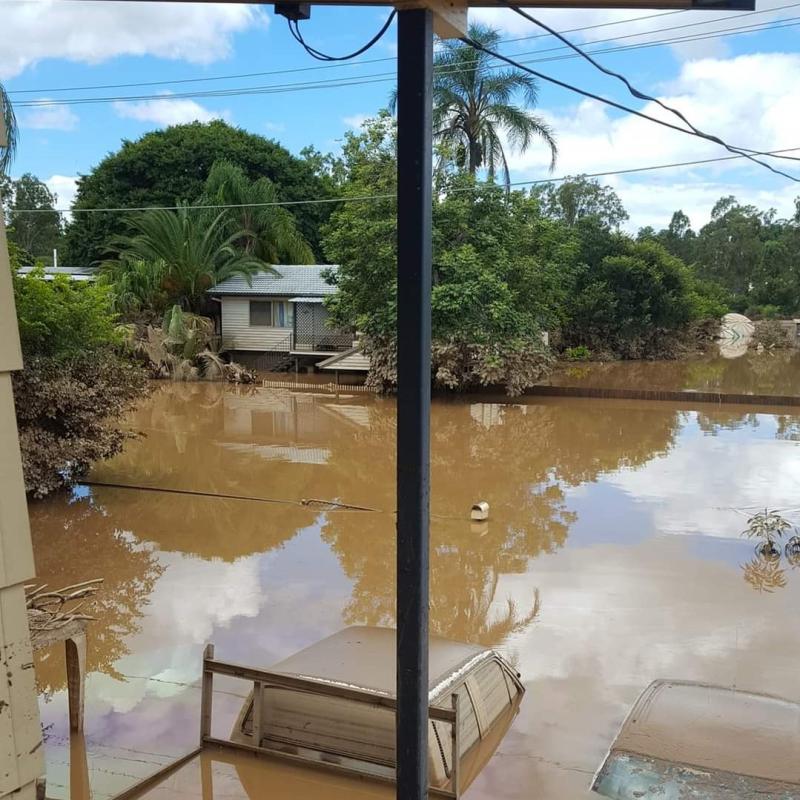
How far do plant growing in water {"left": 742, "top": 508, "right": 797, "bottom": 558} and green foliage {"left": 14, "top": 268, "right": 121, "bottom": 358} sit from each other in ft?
30.8

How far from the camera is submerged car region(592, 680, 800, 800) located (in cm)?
495

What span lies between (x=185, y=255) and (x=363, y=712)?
29549 mm

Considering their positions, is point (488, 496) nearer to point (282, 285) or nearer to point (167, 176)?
point (282, 285)

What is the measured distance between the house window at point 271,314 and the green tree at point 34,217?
26.9m

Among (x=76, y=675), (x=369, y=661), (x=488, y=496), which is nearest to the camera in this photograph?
(x=369, y=661)

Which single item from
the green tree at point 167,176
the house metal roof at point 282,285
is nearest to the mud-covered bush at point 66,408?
the house metal roof at point 282,285

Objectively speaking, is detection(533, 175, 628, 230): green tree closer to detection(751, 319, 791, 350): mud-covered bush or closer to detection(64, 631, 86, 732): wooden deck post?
detection(751, 319, 791, 350): mud-covered bush

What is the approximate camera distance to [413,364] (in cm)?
292

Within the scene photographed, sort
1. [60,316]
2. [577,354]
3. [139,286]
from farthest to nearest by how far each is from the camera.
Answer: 1. [577,354]
2. [139,286]
3. [60,316]

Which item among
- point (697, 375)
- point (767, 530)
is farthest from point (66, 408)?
point (697, 375)

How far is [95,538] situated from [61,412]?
6.63 feet

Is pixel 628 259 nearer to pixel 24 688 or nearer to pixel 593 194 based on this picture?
pixel 593 194

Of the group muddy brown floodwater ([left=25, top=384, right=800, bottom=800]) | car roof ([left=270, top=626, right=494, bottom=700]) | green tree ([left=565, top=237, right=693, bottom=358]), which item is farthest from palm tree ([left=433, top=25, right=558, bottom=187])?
car roof ([left=270, top=626, right=494, bottom=700])

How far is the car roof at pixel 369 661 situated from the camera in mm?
5418
